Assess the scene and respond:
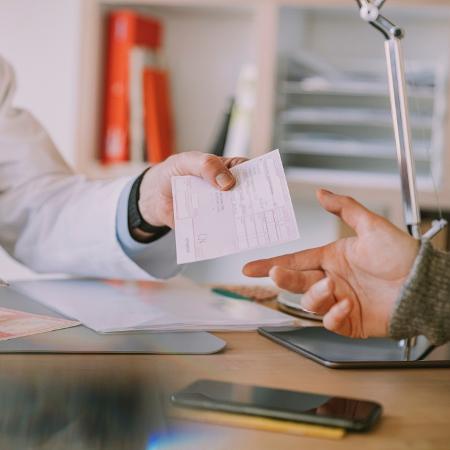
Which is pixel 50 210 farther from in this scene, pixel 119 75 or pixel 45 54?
pixel 45 54

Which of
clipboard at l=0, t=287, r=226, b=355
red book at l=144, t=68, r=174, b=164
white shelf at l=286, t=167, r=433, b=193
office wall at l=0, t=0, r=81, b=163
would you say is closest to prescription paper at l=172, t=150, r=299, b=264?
clipboard at l=0, t=287, r=226, b=355

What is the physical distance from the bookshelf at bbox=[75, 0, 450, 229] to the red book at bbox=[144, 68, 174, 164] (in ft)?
0.21

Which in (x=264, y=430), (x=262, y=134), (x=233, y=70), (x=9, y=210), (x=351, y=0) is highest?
(x=351, y=0)

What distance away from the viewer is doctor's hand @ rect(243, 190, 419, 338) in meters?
0.81

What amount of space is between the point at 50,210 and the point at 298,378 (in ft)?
2.23

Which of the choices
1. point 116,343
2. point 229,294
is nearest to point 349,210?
point 116,343

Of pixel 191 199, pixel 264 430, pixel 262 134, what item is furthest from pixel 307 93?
pixel 264 430

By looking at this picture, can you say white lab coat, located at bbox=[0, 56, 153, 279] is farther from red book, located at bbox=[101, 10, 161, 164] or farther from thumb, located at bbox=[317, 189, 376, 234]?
red book, located at bbox=[101, 10, 161, 164]

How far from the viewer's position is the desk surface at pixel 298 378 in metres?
0.67

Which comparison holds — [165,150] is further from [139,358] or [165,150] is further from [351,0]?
[139,358]

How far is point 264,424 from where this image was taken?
67cm

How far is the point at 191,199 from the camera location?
3.19ft

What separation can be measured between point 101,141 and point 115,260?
104cm

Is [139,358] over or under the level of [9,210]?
under
